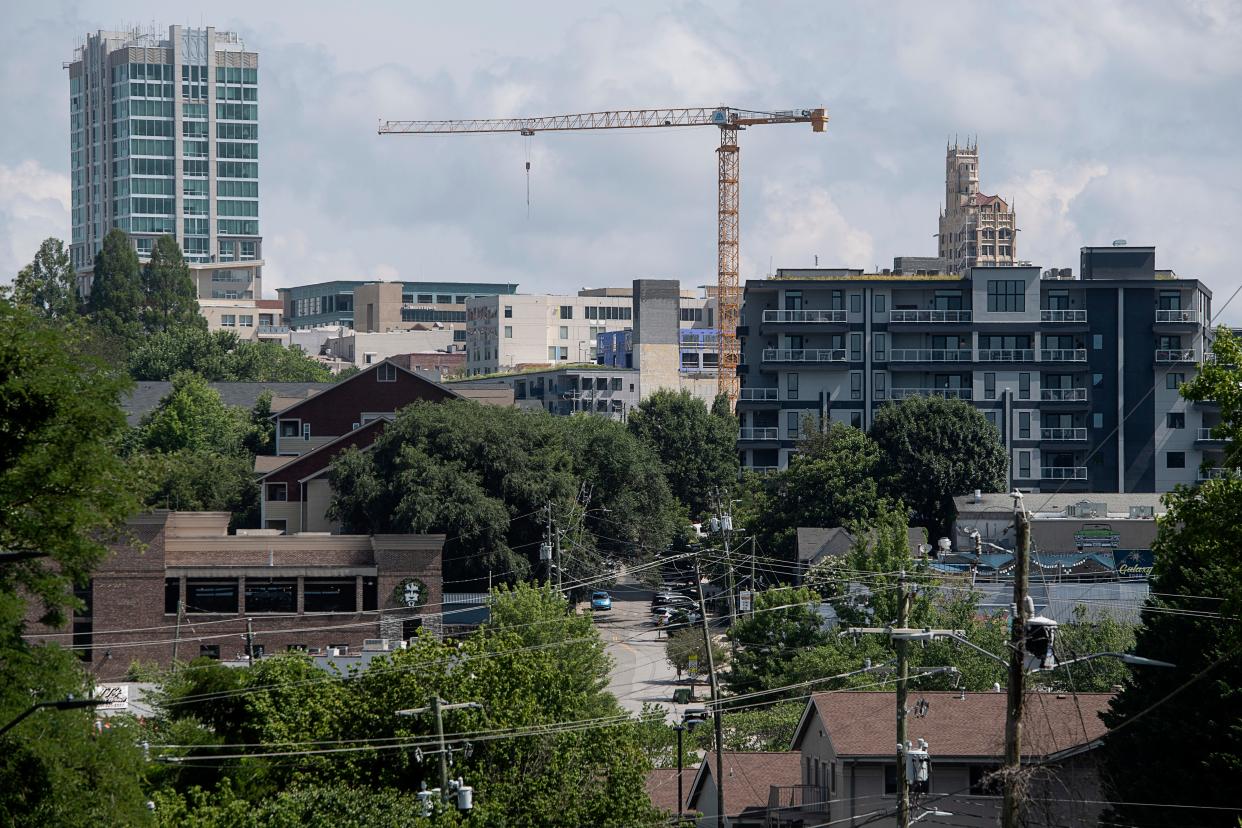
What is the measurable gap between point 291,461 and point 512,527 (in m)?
16.9

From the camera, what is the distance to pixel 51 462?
33.9 m

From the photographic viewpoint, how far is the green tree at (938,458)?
111m

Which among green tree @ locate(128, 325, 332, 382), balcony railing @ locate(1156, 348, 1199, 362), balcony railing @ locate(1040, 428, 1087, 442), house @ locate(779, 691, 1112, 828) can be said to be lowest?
house @ locate(779, 691, 1112, 828)

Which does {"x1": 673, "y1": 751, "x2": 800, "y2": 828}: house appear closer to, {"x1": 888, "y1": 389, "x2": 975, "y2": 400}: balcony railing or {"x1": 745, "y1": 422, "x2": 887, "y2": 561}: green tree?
{"x1": 745, "y1": 422, "x2": 887, "y2": 561}: green tree

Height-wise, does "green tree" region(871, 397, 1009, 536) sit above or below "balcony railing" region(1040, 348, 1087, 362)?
below

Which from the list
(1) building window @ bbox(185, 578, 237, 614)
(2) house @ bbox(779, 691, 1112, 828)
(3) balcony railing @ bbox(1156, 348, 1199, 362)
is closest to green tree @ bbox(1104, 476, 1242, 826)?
(2) house @ bbox(779, 691, 1112, 828)

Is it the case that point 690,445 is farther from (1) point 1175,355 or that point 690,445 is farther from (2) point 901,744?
(2) point 901,744

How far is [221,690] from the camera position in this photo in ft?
155

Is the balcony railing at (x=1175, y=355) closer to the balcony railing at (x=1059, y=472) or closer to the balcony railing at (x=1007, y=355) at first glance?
the balcony railing at (x=1007, y=355)

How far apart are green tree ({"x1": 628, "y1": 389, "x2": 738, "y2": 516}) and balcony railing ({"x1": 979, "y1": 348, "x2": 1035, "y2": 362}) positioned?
2343cm

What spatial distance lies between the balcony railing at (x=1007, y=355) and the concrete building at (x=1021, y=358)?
136 mm

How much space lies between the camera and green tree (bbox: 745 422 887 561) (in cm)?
10894

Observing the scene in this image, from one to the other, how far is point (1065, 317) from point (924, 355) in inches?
385

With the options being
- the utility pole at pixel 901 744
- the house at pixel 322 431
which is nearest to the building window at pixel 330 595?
the house at pixel 322 431
